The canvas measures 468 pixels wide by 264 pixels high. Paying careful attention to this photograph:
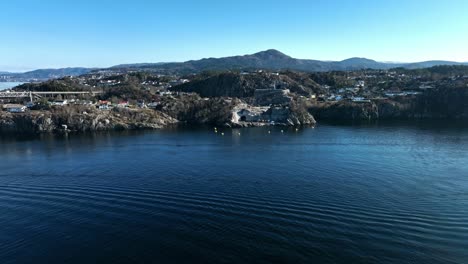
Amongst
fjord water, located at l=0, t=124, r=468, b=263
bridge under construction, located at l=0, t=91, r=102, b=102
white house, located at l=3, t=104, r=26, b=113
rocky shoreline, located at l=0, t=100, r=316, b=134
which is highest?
bridge under construction, located at l=0, t=91, r=102, b=102

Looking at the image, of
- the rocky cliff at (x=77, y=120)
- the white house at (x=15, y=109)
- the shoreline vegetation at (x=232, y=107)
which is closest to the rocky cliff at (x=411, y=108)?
the shoreline vegetation at (x=232, y=107)

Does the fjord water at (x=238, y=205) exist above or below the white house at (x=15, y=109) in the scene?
below

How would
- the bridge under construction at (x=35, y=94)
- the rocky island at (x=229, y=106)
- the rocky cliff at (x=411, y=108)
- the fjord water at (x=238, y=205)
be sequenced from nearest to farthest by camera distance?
the fjord water at (x=238, y=205) < the rocky island at (x=229, y=106) < the rocky cliff at (x=411, y=108) < the bridge under construction at (x=35, y=94)

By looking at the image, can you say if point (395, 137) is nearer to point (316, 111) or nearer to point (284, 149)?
point (284, 149)

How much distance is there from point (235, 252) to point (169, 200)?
20.5 ft

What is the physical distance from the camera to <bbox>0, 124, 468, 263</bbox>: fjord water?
12000mm

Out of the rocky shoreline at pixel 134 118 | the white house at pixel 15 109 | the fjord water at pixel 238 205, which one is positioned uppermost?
the white house at pixel 15 109

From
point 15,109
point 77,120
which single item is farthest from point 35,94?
point 77,120

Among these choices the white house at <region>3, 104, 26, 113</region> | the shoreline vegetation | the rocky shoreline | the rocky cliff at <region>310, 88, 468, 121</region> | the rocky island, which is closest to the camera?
the rocky shoreline

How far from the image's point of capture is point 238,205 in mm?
16156


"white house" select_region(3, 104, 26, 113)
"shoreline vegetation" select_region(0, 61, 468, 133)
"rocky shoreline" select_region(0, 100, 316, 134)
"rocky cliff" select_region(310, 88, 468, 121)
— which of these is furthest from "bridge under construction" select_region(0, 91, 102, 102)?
"rocky cliff" select_region(310, 88, 468, 121)

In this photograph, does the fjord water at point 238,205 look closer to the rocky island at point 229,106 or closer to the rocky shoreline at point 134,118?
the rocky shoreline at point 134,118

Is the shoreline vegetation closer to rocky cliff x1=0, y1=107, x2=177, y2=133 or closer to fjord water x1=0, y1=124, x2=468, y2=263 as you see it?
rocky cliff x1=0, y1=107, x2=177, y2=133

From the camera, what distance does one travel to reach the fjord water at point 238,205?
1200 cm
